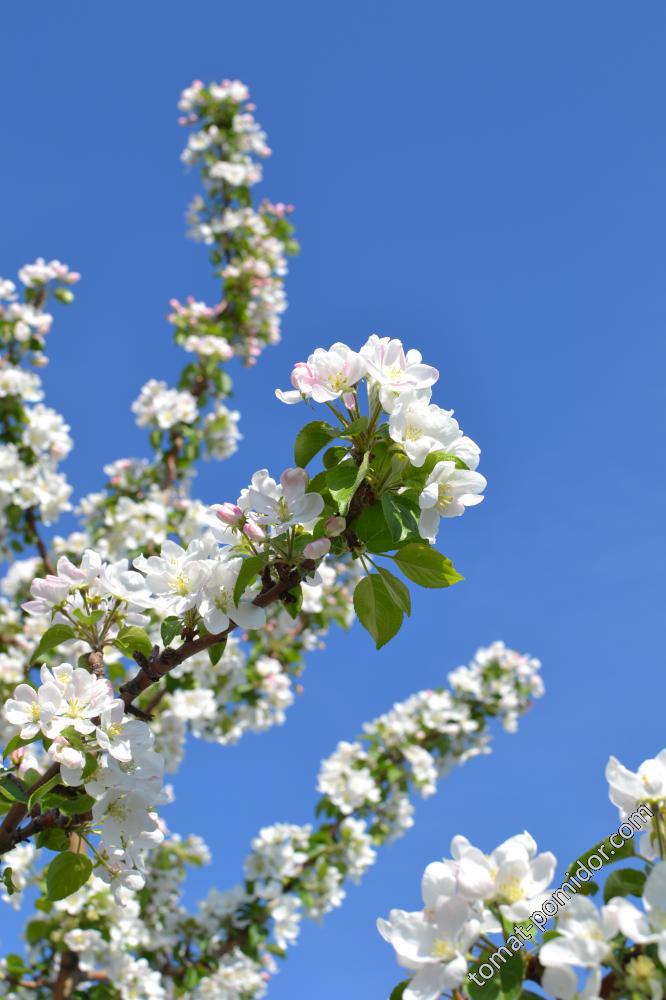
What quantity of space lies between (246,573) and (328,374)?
38cm

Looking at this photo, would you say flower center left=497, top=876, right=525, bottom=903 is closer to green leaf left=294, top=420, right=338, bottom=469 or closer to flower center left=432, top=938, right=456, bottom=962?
flower center left=432, top=938, right=456, bottom=962

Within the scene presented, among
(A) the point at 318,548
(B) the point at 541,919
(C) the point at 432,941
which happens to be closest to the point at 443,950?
(C) the point at 432,941

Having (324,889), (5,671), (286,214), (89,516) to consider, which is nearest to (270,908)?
A: (324,889)

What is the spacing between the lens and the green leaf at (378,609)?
4.72ft

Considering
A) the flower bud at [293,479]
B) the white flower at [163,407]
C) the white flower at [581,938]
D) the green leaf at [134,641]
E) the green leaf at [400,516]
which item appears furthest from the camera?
the white flower at [163,407]

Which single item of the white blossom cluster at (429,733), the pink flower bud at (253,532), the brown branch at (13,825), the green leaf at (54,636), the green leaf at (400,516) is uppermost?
the white blossom cluster at (429,733)

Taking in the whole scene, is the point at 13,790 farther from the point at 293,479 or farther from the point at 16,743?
the point at 293,479

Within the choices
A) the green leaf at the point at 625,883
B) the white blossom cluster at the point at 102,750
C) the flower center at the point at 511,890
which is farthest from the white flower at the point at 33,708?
the green leaf at the point at 625,883

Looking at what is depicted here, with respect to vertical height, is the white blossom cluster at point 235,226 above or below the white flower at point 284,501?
above

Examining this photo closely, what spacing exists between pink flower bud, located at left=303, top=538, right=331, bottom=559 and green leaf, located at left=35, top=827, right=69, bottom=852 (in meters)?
0.70

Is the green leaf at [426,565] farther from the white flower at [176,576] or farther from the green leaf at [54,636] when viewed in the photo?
the green leaf at [54,636]

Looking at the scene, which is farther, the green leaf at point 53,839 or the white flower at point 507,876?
the green leaf at point 53,839

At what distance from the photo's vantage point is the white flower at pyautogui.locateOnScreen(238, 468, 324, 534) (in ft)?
4.46

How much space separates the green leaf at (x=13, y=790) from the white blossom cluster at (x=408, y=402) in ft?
2.73
